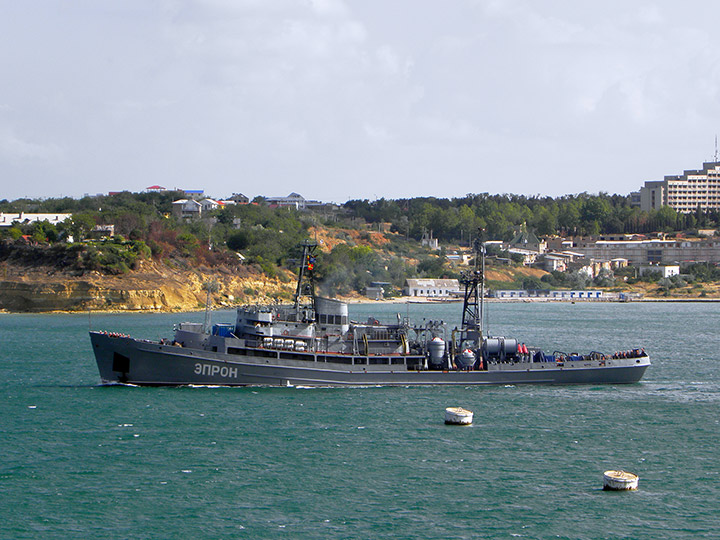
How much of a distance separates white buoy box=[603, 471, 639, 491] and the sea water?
36 centimetres

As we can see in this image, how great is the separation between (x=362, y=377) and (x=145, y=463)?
18.5 m

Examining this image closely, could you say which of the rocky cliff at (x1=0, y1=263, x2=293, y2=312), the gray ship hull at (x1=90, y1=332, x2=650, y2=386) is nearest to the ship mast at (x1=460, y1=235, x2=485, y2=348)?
the gray ship hull at (x1=90, y1=332, x2=650, y2=386)

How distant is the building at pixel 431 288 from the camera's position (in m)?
180

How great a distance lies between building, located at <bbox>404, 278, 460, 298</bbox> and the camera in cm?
17975

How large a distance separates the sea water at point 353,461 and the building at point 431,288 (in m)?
123

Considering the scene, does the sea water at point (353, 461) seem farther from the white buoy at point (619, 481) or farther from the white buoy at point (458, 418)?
the white buoy at point (458, 418)

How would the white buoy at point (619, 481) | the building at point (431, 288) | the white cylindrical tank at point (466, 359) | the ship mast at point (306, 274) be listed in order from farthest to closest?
the building at point (431, 288), the ship mast at point (306, 274), the white cylindrical tank at point (466, 359), the white buoy at point (619, 481)

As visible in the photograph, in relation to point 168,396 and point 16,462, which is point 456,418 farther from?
point 16,462

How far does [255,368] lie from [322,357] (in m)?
3.92

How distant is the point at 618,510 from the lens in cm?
2911

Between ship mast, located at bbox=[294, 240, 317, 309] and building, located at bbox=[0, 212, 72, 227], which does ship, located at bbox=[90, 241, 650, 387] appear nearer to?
ship mast, located at bbox=[294, 240, 317, 309]

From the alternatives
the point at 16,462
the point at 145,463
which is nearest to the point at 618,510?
the point at 145,463

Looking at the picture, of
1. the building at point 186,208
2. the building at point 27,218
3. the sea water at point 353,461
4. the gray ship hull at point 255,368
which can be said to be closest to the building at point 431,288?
the building at point 186,208

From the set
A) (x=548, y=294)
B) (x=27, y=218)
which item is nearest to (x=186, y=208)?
(x=27, y=218)
